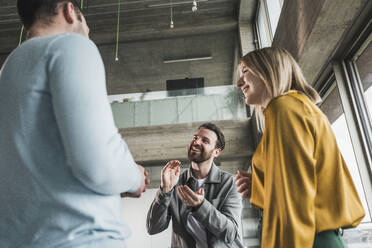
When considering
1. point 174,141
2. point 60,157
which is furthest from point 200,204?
point 174,141

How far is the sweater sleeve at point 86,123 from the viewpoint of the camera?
55 centimetres

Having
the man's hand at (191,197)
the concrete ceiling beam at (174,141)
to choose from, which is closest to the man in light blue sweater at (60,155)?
the man's hand at (191,197)

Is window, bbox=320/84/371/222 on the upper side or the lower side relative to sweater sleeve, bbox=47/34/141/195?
upper

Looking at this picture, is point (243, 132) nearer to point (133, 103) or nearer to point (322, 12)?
point (133, 103)

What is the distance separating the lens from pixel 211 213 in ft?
4.58

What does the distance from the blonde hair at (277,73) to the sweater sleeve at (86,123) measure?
0.57 metres

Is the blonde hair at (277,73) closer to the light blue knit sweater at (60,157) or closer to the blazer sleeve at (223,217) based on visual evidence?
the light blue knit sweater at (60,157)

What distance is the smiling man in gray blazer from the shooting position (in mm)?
1396

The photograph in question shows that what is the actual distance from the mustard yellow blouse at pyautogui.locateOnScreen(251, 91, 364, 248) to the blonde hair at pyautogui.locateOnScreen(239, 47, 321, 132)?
11cm

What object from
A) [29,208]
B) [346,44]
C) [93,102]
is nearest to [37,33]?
[93,102]

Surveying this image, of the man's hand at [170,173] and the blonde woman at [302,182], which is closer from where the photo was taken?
the blonde woman at [302,182]

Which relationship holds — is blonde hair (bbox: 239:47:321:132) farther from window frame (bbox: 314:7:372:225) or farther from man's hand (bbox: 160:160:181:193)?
window frame (bbox: 314:7:372:225)

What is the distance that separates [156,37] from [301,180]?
28.1ft

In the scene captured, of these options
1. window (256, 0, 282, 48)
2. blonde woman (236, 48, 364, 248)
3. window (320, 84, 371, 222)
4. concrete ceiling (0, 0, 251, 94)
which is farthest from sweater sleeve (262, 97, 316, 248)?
concrete ceiling (0, 0, 251, 94)
